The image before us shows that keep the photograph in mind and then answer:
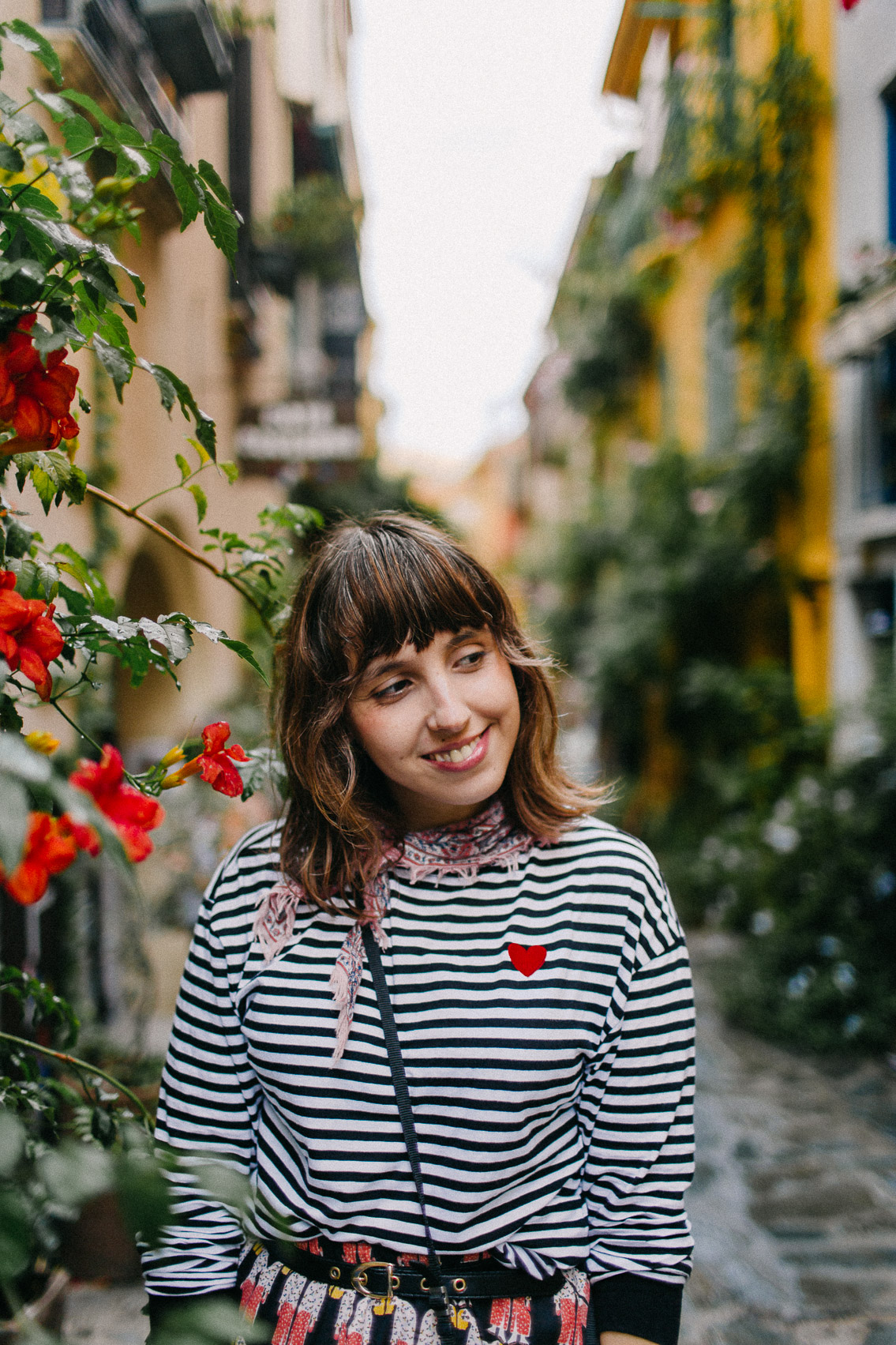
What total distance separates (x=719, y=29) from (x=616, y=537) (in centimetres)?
366

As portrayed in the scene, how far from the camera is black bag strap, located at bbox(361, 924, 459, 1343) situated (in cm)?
106

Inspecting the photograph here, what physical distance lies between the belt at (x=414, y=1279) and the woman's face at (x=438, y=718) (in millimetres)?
563

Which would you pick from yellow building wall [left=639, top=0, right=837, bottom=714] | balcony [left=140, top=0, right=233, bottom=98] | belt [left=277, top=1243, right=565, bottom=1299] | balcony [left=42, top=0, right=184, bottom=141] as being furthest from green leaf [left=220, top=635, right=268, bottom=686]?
yellow building wall [left=639, top=0, right=837, bottom=714]

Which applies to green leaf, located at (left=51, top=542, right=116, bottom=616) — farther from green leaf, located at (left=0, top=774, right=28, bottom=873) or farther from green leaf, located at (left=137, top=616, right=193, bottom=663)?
green leaf, located at (left=0, top=774, right=28, bottom=873)

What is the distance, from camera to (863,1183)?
308cm

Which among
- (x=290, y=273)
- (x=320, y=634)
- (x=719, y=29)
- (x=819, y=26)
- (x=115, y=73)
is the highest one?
(x=719, y=29)

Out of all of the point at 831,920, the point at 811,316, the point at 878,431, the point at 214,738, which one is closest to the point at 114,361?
the point at 214,738

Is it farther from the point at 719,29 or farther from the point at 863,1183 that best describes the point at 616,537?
the point at 863,1183

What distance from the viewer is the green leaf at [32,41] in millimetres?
755

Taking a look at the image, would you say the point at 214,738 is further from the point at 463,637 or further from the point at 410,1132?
the point at 410,1132

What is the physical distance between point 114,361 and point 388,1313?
3.66 ft

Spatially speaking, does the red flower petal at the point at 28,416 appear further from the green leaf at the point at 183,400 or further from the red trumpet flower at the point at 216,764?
the red trumpet flower at the point at 216,764

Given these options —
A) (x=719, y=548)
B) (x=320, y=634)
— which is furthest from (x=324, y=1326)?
(x=719, y=548)

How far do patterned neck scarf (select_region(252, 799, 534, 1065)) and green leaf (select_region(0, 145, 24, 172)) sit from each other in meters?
0.86
